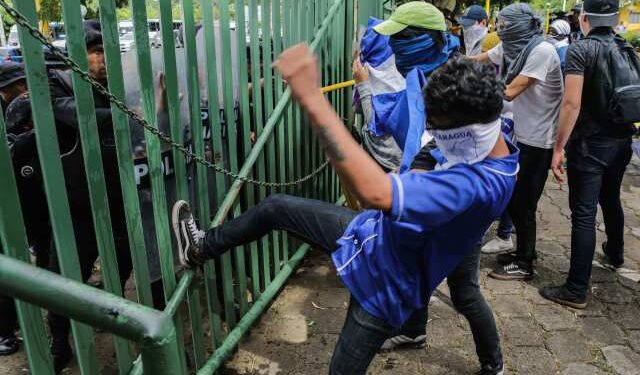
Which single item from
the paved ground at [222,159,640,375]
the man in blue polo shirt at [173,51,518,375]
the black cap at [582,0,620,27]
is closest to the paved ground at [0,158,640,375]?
the paved ground at [222,159,640,375]

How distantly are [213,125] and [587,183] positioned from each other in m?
2.27

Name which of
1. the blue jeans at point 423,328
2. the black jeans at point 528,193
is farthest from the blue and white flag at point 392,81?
the black jeans at point 528,193

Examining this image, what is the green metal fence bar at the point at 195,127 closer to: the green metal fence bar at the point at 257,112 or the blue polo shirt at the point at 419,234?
the green metal fence bar at the point at 257,112

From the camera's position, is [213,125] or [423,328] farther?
[423,328]

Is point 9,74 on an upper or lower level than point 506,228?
upper

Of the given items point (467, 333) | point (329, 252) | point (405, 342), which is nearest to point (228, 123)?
point (329, 252)

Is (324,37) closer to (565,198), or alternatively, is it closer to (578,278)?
(578,278)

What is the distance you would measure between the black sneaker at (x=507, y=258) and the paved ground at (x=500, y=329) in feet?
0.25

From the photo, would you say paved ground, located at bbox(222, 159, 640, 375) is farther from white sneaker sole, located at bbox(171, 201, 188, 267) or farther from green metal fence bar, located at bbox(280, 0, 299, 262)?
white sneaker sole, located at bbox(171, 201, 188, 267)

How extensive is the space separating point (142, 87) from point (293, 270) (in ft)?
6.79

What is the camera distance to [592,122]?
3.26 m

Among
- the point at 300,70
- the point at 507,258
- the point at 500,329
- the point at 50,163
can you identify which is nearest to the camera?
the point at 300,70

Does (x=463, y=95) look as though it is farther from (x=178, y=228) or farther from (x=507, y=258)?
(x=507, y=258)

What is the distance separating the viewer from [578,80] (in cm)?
311
